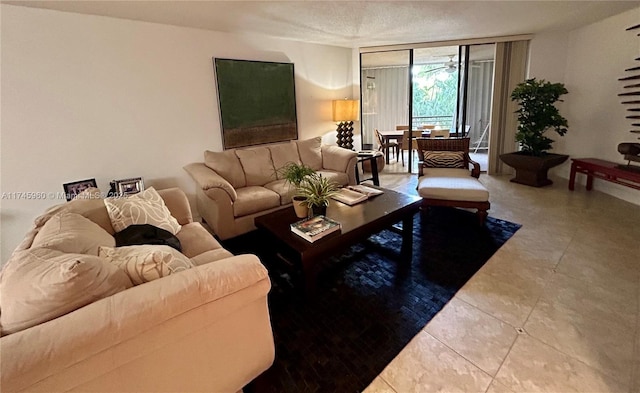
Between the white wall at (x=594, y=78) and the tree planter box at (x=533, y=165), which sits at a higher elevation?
the white wall at (x=594, y=78)

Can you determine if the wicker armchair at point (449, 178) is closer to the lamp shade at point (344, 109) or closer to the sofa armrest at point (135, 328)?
the lamp shade at point (344, 109)

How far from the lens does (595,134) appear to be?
14.0 feet

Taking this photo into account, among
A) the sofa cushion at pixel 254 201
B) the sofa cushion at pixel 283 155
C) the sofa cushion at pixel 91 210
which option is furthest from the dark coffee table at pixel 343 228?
the sofa cushion at pixel 283 155

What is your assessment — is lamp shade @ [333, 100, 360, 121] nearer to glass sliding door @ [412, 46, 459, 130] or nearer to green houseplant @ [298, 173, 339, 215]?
green houseplant @ [298, 173, 339, 215]

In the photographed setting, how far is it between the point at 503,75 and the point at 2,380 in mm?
6157

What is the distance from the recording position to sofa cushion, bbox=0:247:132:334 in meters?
0.98

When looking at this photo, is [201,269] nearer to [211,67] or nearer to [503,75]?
[211,67]

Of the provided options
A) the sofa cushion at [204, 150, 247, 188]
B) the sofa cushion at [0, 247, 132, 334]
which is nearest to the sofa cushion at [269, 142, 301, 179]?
the sofa cushion at [204, 150, 247, 188]

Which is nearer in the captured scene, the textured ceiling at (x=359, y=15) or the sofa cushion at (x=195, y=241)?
the sofa cushion at (x=195, y=241)

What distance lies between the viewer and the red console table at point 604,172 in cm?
340

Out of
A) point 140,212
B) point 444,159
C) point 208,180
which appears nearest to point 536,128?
point 444,159

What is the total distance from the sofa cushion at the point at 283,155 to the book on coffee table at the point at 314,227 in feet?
5.52

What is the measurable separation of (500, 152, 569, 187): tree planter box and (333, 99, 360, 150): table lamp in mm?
2422

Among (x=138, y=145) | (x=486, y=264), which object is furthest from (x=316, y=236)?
(x=138, y=145)
